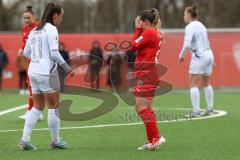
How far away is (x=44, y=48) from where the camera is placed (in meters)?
10.2

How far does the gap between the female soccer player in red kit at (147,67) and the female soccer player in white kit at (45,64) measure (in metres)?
1.09

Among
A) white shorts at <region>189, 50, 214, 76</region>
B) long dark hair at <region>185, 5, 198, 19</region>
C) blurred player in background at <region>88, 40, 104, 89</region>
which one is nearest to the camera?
long dark hair at <region>185, 5, 198, 19</region>

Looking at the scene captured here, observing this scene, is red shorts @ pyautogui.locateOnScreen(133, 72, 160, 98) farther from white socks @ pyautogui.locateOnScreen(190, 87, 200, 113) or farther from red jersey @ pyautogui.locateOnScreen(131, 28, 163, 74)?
white socks @ pyautogui.locateOnScreen(190, 87, 200, 113)

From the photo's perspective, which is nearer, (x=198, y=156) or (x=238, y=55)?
(x=198, y=156)

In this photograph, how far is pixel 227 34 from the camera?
1109 inches

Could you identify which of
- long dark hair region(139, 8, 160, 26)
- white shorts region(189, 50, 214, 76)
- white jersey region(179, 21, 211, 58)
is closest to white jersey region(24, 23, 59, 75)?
long dark hair region(139, 8, 160, 26)

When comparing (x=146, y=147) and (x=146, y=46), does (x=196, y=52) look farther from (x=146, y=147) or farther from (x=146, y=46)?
(x=146, y=147)

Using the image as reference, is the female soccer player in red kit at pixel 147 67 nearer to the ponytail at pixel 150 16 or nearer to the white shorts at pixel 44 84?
the ponytail at pixel 150 16

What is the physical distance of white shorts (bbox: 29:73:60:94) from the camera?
33.5ft

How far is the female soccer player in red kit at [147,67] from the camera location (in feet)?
34.0

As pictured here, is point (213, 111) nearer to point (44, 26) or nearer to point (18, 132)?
point (18, 132)

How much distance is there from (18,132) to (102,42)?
1657 cm

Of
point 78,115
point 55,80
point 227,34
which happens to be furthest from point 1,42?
point 55,80

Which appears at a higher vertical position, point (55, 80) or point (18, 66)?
point (55, 80)
